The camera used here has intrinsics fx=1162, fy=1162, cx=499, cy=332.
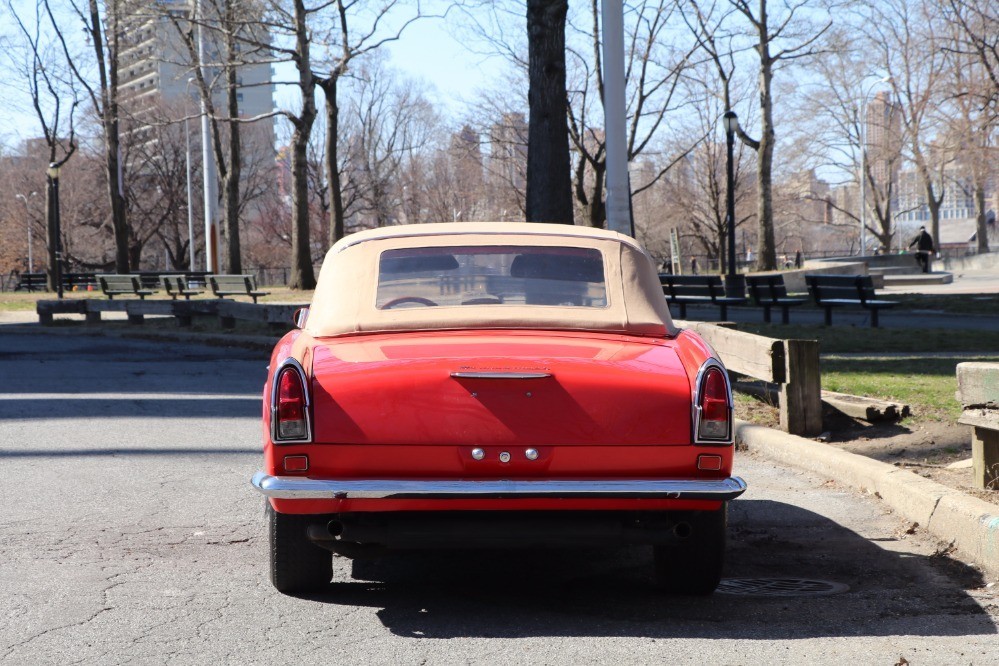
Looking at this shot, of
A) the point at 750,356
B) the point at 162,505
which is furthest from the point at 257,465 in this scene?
the point at 750,356

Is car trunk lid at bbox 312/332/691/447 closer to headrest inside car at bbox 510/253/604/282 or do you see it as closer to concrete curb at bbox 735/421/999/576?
headrest inside car at bbox 510/253/604/282

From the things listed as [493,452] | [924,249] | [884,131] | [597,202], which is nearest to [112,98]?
[597,202]

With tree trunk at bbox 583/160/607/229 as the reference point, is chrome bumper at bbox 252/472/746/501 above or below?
below

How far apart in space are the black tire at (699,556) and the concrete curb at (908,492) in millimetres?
1285

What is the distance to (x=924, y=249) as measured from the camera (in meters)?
45.1

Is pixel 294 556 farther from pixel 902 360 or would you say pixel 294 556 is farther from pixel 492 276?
pixel 902 360

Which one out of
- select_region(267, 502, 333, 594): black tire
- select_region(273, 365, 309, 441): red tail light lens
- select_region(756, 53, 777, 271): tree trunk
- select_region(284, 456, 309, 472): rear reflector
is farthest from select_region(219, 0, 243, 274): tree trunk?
select_region(284, 456, 309, 472): rear reflector

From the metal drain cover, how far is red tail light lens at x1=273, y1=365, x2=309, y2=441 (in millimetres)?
1874

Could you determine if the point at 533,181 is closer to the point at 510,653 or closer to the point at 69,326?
the point at 69,326

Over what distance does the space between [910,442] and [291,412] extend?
5.05m

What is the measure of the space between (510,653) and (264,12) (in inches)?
1182

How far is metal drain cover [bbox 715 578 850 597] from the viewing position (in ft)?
15.7

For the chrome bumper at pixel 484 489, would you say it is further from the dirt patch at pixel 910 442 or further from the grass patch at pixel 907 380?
the grass patch at pixel 907 380

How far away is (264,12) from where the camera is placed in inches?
1243
